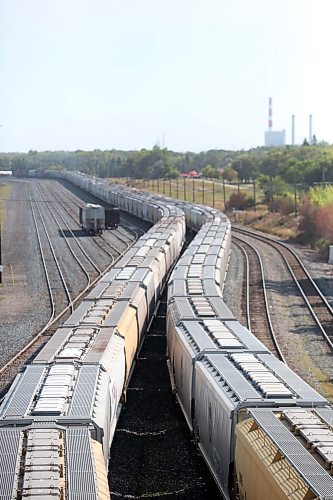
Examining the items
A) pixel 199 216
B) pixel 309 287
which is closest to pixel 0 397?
pixel 309 287

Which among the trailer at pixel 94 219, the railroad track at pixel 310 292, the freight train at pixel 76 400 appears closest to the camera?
the freight train at pixel 76 400

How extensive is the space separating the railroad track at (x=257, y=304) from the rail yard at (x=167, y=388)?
0.42 ft

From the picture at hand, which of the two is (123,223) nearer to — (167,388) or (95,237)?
(95,237)

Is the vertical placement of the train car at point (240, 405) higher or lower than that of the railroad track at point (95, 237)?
higher

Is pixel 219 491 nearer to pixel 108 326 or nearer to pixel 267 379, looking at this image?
pixel 267 379

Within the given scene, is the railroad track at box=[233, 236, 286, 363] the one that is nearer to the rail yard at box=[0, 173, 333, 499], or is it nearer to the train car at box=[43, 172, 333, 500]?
the rail yard at box=[0, 173, 333, 499]

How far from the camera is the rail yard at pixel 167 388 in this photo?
10562 mm

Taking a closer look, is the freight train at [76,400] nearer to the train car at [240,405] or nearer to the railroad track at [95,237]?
the train car at [240,405]

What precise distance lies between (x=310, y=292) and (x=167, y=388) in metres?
16.5

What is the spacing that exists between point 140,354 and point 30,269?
66.9 feet

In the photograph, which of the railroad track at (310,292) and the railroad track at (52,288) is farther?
the railroad track at (310,292)

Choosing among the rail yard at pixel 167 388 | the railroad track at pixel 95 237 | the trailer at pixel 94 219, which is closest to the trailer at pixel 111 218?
the trailer at pixel 94 219

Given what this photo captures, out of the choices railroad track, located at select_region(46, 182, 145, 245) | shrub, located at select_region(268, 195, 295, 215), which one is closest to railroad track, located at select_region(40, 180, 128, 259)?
railroad track, located at select_region(46, 182, 145, 245)

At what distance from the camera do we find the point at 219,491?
45.5 feet
